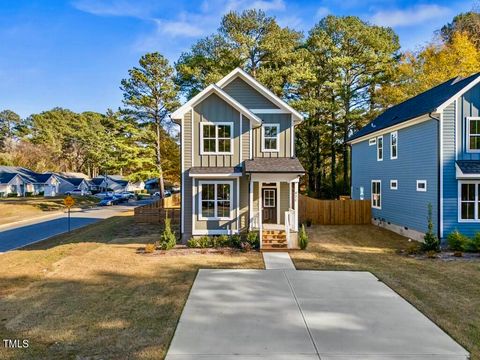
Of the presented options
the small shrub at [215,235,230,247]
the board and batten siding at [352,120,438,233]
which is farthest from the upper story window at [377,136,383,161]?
the small shrub at [215,235,230,247]

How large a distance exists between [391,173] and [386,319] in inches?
541

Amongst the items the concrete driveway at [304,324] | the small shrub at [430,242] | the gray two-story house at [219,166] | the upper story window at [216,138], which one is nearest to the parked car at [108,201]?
the gray two-story house at [219,166]

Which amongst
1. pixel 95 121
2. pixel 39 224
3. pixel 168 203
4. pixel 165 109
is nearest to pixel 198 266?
pixel 168 203

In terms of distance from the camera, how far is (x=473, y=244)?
13.3 m

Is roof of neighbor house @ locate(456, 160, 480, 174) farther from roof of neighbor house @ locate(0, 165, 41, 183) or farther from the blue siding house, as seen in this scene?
roof of neighbor house @ locate(0, 165, 41, 183)

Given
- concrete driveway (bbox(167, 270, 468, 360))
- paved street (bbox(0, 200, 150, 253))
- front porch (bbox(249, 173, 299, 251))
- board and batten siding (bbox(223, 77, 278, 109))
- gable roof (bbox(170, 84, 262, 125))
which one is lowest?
paved street (bbox(0, 200, 150, 253))

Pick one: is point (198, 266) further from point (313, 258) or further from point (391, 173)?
point (391, 173)

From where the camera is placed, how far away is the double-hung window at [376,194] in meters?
20.7

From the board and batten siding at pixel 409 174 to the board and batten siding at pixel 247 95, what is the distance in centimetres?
752

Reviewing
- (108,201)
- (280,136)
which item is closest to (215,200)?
(280,136)

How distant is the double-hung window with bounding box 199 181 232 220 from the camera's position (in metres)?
15.2

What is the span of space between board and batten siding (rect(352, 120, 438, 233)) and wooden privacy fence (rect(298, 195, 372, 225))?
0.74 m

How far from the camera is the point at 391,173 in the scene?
18922mm

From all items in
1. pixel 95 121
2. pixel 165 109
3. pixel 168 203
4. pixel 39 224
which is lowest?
pixel 39 224
